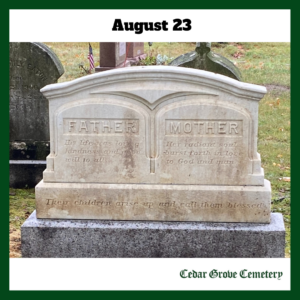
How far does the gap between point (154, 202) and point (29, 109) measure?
120 inches

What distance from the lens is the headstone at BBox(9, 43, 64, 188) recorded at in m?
8.20

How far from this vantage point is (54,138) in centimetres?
610

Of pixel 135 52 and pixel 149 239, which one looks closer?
pixel 149 239

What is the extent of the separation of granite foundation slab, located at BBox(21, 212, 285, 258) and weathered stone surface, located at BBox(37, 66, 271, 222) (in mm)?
110

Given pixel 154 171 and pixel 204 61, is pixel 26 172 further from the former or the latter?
pixel 154 171

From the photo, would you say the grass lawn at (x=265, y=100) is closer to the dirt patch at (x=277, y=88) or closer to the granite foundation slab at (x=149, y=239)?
the dirt patch at (x=277, y=88)

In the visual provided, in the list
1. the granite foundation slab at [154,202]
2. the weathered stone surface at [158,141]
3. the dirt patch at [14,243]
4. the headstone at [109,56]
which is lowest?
the dirt patch at [14,243]

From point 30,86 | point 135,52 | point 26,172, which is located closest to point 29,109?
point 30,86

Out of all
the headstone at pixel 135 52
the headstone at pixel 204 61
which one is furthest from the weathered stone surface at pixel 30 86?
the headstone at pixel 135 52

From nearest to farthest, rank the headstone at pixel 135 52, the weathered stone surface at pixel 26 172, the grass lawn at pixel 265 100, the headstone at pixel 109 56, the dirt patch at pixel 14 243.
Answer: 1. the dirt patch at pixel 14 243
2. the grass lawn at pixel 265 100
3. the weathered stone surface at pixel 26 172
4. the headstone at pixel 109 56
5. the headstone at pixel 135 52

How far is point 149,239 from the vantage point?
599 cm

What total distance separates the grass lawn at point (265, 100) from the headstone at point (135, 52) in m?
0.42

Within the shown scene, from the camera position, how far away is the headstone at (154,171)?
19.4 feet

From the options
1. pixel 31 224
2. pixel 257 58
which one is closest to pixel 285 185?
pixel 31 224
